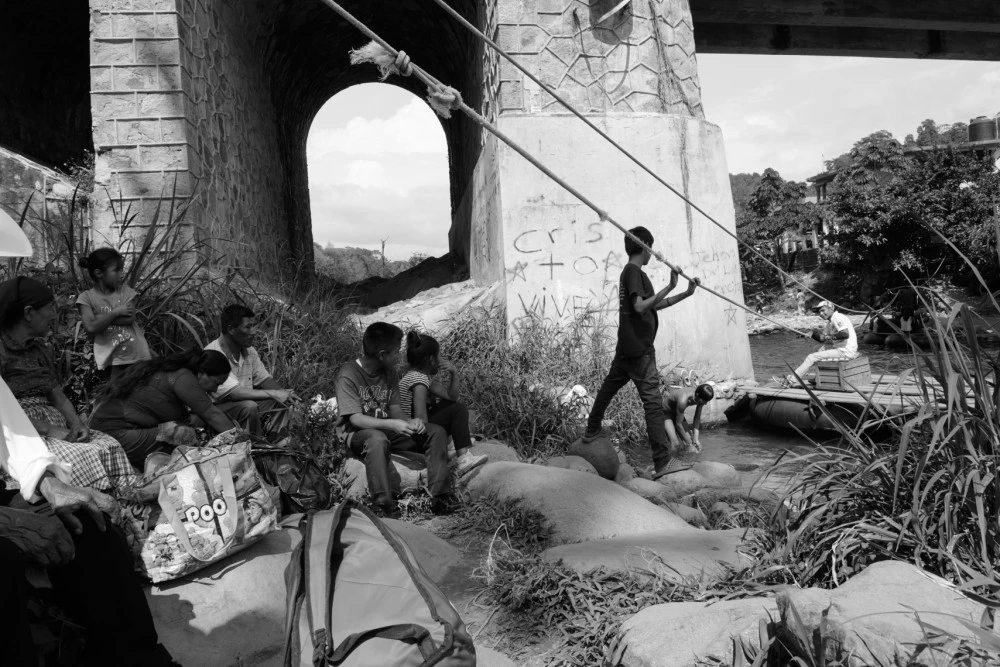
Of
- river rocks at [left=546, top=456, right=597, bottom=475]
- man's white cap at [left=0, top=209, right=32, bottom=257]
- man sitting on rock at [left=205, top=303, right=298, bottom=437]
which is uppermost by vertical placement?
man's white cap at [left=0, top=209, right=32, bottom=257]

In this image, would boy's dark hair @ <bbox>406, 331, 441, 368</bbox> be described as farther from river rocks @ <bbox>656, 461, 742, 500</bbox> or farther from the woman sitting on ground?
river rocks @ <bbox>656, 461, 742, 500</bbox>

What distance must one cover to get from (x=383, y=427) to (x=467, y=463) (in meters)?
0.60

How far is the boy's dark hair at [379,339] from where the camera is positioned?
164 inches

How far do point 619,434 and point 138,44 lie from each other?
4.97 meters

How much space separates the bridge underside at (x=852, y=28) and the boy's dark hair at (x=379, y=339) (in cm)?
781

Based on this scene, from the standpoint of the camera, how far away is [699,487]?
4.80m

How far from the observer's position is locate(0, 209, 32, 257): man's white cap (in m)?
1.73

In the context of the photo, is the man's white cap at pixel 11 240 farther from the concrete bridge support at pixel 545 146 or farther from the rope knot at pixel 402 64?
the concrete bridge support at pixel 545 146

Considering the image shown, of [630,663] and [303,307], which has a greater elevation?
[303,307]

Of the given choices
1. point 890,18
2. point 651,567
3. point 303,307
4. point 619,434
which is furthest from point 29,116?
point 890,18

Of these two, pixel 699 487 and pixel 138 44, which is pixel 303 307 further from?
pixel 699 487

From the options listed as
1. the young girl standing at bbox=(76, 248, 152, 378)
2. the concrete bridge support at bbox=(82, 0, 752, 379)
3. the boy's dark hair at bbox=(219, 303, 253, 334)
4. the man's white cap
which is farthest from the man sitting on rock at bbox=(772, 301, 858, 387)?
the man's white cap

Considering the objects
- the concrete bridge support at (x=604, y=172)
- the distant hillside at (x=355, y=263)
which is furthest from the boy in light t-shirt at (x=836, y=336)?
the distant hillside at (x=355, y=263)

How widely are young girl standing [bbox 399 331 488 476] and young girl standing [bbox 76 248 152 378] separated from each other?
1.43m
